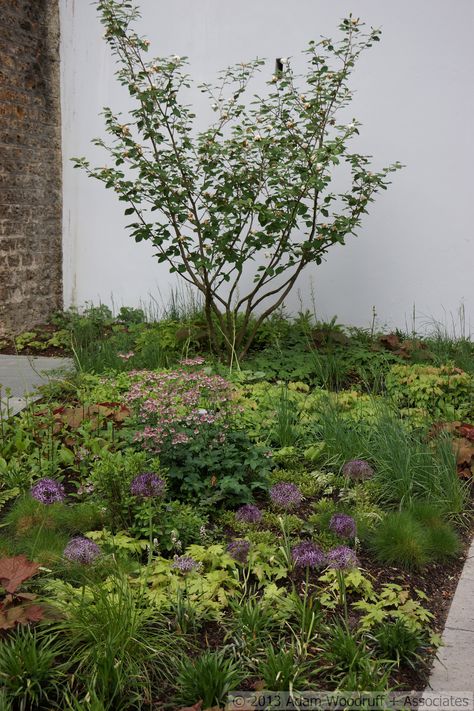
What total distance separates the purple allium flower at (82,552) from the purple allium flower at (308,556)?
Result: 0.74 m

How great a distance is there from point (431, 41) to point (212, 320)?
2858mm

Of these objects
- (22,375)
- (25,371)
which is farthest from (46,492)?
(25,371)

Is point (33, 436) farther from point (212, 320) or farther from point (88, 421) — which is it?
point (212, 320)

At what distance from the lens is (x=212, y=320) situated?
6.56 meters

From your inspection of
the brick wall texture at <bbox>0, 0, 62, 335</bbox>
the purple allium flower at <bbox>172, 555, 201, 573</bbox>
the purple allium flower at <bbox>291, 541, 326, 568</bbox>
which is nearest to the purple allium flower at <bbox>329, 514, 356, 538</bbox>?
the purple allium flower at <bbox>291, 541, 326, 568</bbox>

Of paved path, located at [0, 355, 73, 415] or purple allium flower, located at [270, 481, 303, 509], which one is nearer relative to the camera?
purple allium flower, located at [270, 481, 303, 509]

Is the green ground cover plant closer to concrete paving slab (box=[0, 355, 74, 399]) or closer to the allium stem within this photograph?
the allium stem

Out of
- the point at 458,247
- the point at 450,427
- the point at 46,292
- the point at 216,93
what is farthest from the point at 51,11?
the point at 450,427

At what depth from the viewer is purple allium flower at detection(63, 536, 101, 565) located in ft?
9.18

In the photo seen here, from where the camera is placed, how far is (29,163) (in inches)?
285

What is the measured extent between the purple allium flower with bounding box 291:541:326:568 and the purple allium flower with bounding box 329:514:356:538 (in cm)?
11

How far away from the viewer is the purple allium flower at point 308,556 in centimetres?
294

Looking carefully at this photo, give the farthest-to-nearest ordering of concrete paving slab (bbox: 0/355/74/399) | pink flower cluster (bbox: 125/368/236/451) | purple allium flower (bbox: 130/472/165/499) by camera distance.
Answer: concrete paving slab (bbox: 0/355/74/399) < pink flower cluster (bbox: 125/368/236/451) < purple allium flower (bbox: 130/472/165/499)

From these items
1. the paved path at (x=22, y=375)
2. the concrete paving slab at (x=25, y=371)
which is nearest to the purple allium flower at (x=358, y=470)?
the paved path at (x=22, y=375)
